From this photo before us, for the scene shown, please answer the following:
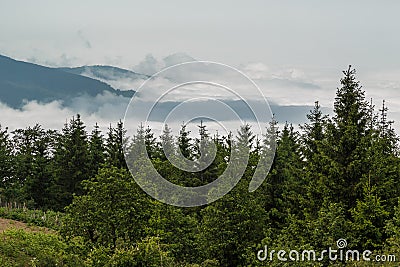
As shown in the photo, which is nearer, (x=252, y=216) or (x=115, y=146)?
(x=252, y=216)

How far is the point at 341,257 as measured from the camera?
16.3 metres

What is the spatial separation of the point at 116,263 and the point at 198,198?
33.8ft

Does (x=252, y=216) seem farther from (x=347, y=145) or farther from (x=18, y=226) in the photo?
(x=18, y=226)

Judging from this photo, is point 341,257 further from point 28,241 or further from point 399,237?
point 28,241

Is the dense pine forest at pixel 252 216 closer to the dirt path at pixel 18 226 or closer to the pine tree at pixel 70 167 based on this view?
the dirt path at pixel 18 226

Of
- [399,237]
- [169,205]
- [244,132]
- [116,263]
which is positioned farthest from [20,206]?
[399,237]

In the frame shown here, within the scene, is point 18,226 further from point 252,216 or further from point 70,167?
point 252,216

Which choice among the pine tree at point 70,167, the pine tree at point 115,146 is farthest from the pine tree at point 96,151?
the pine tree at point 115,146

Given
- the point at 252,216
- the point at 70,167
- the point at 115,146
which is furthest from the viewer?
the point at 115,146

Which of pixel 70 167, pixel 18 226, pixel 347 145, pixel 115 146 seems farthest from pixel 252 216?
pixel 70 167

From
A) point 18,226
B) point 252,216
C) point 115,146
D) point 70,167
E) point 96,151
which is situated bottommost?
point 18,226

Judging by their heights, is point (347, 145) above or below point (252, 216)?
above

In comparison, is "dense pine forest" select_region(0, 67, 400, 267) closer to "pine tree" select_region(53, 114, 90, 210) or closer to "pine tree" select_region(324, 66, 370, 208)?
"pine tree" select_region(324, 66, 370, 208)

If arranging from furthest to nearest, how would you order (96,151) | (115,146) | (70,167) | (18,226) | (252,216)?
1. (96,151)
2. (115,146)
3. (70,167)
4. (18,226)
5. (252,216)
